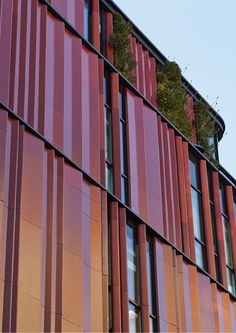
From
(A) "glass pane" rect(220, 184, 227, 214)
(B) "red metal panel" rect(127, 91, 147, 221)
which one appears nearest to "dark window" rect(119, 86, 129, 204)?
(B) "red metal panel" rect(127, 91, 147, 221)

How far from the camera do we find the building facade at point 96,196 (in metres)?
24.6

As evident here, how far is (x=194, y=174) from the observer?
35.4 meters

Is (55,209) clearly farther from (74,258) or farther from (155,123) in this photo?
(155,123)

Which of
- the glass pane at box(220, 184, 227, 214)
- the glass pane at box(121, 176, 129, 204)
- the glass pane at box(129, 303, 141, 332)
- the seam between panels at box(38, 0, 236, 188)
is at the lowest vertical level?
the glass pane at box(129, 303, 141, 332)

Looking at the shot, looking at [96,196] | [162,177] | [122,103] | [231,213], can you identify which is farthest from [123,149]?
[231,213]

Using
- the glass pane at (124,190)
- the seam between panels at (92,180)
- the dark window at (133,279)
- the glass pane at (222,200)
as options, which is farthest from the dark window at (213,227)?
the glass pane at (124,190)

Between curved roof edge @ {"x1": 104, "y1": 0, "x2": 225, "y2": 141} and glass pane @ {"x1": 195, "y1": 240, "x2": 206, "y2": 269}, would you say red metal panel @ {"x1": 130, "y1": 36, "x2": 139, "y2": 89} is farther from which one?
glass pane @ {"x1": 195, "y1": 240, "x2": 206, "y2": 269}

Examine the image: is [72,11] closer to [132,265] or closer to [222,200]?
[132,265]

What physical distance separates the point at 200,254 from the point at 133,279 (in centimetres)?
539

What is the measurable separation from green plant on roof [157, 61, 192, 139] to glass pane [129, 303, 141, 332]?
28.7 ft

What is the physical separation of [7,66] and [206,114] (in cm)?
1280

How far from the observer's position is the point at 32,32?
93.1ft

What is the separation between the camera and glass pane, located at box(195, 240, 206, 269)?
33094 millimetres

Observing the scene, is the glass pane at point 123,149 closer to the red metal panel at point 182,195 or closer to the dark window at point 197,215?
the red metal panel at point 182,195
